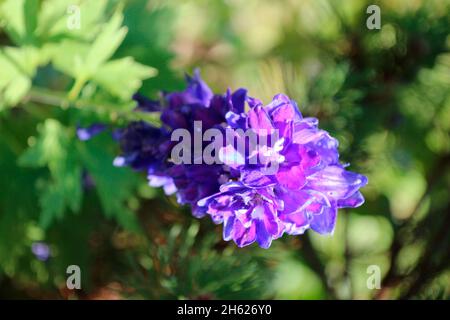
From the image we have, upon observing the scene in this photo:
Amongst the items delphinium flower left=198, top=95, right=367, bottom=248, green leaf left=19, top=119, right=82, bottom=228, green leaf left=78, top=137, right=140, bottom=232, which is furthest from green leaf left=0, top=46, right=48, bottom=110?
delphinium flower left=198, top=95, right=367, bottom=248

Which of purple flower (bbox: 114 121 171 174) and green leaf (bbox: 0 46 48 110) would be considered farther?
green leaf (bbox: 0 46 48 110)

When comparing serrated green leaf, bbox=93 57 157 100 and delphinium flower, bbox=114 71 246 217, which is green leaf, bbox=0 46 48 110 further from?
delphinium flower, bbox=114 71 246 217

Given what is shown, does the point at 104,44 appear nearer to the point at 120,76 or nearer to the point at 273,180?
the point at 120,76

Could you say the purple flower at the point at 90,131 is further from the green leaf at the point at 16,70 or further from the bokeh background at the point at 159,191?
the green leaf at the point at 16,70

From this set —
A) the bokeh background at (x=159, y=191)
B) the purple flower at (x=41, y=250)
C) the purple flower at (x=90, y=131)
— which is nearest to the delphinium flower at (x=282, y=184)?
the bokeh background at (x=159, y=191)

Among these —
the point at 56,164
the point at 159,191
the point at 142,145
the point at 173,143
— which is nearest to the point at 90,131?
the point at 56,164

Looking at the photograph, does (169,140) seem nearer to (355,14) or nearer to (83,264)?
(83,264)
